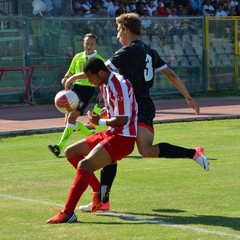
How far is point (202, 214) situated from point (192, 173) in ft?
9.76

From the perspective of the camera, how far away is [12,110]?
2427 centimetres

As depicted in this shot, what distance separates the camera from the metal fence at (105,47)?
2577 cm

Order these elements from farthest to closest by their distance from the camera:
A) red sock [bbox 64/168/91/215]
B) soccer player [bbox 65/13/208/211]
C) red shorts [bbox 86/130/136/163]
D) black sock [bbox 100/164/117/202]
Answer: black sock [bbox 100/164/117/202] → soccer player [bbox 65/13/208/211] → red shorts [bbox 86/130/136/163] → red sock [bbox 64/168/91/215]

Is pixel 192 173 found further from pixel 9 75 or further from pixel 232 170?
pixel 9 75

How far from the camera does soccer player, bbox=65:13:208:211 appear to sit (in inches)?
370

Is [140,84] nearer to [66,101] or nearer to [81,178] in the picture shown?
[81,178]

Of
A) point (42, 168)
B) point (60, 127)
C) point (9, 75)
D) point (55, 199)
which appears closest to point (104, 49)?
point (9, 75)

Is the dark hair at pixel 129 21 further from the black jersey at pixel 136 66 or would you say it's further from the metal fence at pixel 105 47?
the metal fence at pixel 105 47

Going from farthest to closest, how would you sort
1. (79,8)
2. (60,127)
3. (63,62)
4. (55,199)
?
(79,8) → (63,62) → (60,127) → (55,199)

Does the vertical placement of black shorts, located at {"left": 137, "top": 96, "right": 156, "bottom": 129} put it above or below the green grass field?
above

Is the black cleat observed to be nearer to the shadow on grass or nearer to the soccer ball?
the soccer ball

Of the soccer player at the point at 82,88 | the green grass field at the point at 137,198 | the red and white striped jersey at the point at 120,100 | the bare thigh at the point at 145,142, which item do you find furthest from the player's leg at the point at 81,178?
the soccer player at the point at 82,88

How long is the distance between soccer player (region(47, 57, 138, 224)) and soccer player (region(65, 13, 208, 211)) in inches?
10.2

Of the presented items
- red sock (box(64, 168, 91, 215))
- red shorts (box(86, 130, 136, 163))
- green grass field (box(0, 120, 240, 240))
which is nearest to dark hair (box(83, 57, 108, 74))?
red shorts (box(86, 130, 136, 163))
